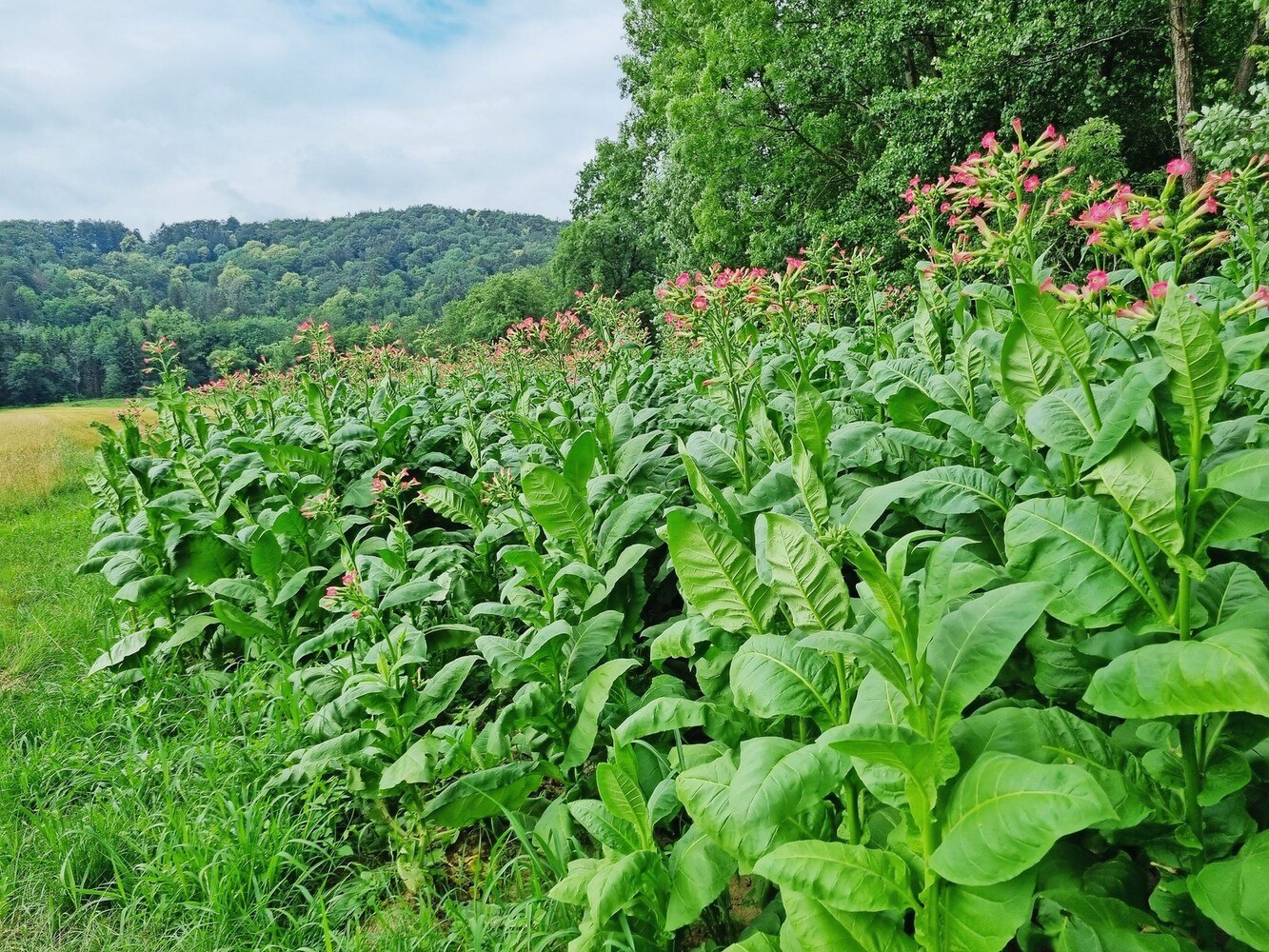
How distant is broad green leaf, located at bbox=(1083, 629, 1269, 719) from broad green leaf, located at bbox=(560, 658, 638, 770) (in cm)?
124

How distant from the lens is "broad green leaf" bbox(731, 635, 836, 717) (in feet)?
4.70

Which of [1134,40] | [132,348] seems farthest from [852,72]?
[132,348]

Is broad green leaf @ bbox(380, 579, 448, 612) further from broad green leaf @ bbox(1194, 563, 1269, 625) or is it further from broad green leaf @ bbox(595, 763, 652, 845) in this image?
broad green leaf @ bbox(1194, 563, 1269, 625)

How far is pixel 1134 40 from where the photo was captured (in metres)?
14.9

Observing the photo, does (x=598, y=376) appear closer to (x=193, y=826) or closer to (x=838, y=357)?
(x=838, y=357)

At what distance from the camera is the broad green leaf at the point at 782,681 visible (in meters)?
1.43

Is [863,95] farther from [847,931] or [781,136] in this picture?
[847,931]

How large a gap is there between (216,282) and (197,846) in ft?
147

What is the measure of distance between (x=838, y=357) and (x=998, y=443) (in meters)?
1.37

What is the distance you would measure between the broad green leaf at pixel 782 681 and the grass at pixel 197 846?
951 millimetres

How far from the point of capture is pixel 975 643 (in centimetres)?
118

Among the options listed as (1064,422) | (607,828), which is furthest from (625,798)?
(1064,422)

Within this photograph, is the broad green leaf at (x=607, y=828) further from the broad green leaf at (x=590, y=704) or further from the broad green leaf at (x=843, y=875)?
the broad green leaf at (x=843, y=875)

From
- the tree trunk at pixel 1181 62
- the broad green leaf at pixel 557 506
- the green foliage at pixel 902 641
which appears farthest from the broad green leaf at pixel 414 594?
the tree trunk at pixel 1181 62
